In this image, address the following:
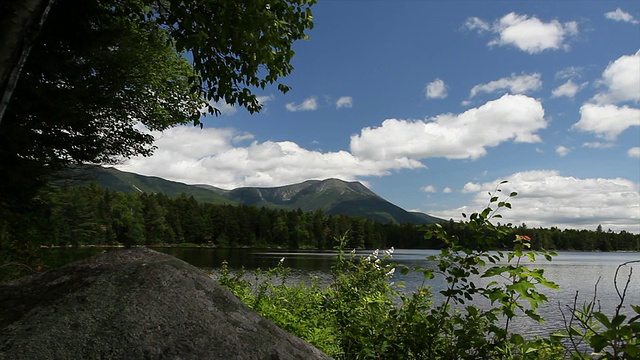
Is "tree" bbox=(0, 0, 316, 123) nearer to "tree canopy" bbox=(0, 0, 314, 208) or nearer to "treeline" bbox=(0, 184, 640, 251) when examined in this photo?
"tree canopy" bbox=(0, 0, 314, 208)

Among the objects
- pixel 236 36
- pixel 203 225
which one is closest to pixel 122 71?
pixel 236 36

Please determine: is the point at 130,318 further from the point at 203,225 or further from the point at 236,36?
the point at 203,225

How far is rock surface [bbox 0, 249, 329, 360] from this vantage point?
2.65 m

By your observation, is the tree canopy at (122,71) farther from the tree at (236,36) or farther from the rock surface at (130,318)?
the rock surface at (130,318)

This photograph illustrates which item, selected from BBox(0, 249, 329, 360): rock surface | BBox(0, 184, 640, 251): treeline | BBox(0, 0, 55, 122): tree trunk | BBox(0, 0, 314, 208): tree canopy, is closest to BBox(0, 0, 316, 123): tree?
BBox(0, 0, 314, 208): tree canopy

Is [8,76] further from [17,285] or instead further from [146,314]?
[146,314]

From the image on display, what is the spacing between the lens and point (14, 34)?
4.23 m

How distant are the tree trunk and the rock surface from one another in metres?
2.22

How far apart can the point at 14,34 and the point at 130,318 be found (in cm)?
331

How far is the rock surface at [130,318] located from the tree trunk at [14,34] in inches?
87.4

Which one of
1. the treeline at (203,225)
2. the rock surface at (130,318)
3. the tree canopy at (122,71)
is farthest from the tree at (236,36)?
the treeline at (203,225)

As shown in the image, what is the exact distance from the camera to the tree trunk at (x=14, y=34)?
13.8 ft

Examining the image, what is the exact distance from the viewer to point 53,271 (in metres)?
3.32

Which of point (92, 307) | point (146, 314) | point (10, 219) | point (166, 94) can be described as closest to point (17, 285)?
point (92, 307)
